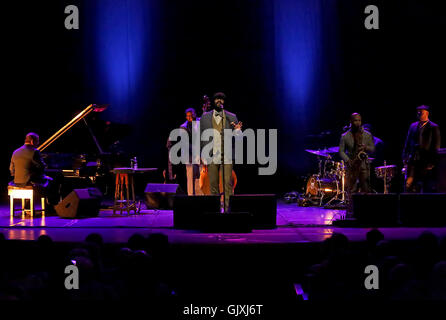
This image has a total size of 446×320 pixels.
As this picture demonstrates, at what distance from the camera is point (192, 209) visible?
6316mm

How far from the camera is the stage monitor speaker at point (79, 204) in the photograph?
7.71 m

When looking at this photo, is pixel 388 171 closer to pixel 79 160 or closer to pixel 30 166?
pixel 79 160

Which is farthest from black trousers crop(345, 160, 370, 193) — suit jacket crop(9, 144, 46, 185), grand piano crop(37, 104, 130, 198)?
suit jacket crop(9, 144, 46, 185)

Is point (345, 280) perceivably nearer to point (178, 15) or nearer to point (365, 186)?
point (365, 186)

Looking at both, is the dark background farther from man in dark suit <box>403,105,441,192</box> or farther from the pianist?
the pianist

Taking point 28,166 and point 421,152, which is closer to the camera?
point 421,152

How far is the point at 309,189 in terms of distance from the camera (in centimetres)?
959

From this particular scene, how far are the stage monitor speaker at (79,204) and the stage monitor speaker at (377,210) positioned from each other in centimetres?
413

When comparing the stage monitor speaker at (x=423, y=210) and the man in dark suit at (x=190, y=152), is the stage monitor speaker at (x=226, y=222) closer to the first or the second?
the stage monitor speaker at (x=423, y=210)

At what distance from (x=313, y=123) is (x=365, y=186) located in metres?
3.54

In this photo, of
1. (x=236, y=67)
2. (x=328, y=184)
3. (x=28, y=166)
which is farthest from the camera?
(x=236, y=67)

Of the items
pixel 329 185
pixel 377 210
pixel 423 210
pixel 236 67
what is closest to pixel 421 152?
pixel 423 210

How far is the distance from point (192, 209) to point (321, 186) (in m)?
3.70

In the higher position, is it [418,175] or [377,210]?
[418,175]
